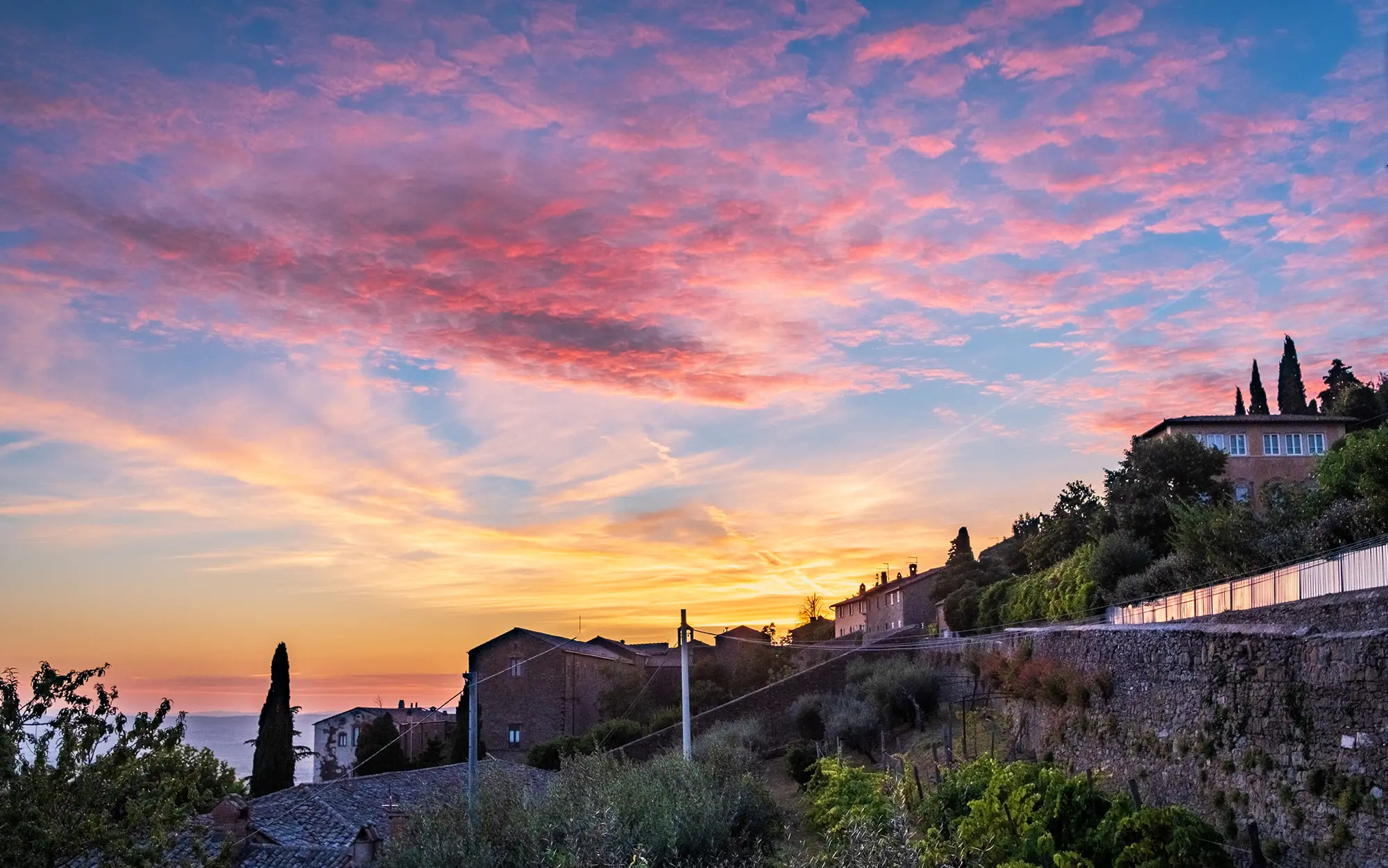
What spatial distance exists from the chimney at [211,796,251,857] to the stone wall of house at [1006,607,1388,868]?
19710mm

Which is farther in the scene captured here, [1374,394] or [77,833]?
[1374,394]

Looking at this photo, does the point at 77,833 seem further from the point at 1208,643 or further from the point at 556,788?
the point at 1208,643

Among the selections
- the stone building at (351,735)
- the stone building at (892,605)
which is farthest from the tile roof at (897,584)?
the stone building at (351,735)

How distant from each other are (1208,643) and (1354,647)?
13.9 feet

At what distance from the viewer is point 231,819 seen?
1074 inches

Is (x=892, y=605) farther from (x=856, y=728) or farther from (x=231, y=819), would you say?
(x=231, y=819)

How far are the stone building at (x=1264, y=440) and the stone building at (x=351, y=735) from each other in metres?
41.2

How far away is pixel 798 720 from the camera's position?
158 ft

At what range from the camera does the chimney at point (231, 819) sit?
2694cm

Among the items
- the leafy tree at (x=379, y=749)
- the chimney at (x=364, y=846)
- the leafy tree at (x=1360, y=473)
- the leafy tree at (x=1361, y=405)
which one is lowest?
the leafy tree at (x=379, y=749)

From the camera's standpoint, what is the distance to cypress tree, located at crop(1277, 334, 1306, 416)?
70.9 metres

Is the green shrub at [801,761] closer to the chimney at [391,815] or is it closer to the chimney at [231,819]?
the chimney at [391,815]

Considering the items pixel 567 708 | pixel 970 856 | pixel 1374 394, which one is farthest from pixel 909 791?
pixel 1374 394

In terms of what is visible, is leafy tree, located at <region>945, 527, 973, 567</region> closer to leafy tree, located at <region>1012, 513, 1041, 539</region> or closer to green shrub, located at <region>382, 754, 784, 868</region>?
leafy tree, located at <region>1012, 513, 1041, 539</region>
